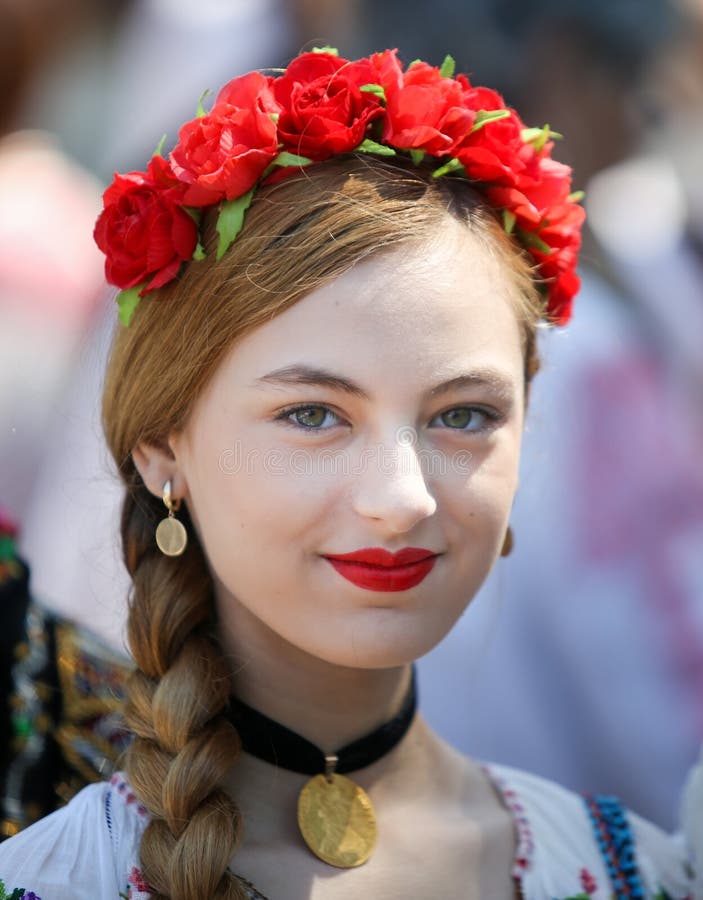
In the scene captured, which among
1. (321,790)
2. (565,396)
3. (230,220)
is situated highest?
(230,220)

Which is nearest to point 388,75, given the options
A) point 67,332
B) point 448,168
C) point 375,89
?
point 375,89

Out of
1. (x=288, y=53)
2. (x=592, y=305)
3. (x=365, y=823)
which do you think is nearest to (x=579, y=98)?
(x=592, y=305)

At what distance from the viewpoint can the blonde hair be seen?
1347 mm

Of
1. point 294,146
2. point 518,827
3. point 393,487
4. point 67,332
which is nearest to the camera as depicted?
point 393,487

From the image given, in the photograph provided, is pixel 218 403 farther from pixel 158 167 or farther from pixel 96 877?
pixel 96 877

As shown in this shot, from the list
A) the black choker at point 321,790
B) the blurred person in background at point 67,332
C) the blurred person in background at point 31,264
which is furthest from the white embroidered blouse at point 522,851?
the blurred person in background at point 31,264

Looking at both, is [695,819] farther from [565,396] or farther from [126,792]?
[565,396]

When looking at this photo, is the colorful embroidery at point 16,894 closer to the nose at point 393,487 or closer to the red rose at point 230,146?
the nose at point 393,487

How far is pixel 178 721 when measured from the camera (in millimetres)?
1411

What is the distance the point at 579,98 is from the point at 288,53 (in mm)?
897

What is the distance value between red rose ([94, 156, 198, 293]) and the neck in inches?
17.8

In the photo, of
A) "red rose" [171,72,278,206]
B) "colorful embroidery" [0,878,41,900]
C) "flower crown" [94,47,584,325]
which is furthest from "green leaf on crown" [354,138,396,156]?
"colorful embroidery" [0,878,41,900]

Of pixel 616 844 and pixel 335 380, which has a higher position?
pixel 335 380

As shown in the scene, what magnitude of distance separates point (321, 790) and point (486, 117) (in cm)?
86
